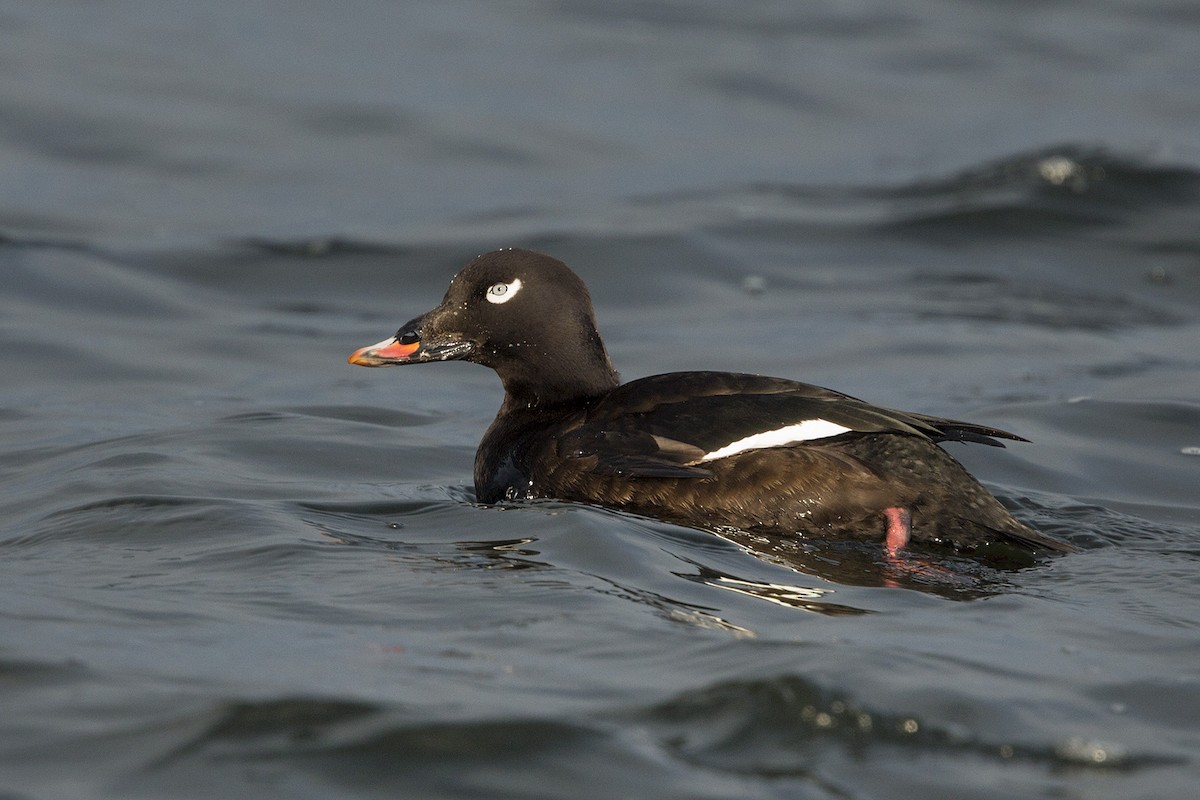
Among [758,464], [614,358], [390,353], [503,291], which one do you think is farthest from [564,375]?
[614,358]

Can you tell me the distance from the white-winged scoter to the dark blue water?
0.14 metres

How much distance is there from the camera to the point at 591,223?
12977 millimetres

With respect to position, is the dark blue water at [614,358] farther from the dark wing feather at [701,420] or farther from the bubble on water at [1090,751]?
the dark wing feather at [701,420]

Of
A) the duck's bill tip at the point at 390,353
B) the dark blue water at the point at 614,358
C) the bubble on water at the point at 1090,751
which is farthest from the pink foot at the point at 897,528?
the duck's bill tip at the point at 390,353

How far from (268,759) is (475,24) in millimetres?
16293

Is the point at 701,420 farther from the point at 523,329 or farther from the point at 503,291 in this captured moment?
the point at 503,291

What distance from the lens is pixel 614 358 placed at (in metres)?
9.88

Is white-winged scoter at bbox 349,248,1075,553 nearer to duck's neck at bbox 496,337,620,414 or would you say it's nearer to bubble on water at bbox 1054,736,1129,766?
duck's neck at bbox 496,337,620,414

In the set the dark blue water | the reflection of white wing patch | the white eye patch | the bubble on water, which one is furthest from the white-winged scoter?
the bubble on water

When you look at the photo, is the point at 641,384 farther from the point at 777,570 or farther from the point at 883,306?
the point at 883,306

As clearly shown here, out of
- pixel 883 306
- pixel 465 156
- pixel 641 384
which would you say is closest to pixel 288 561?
pixel 641 384

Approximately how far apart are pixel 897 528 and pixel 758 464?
0.51 m

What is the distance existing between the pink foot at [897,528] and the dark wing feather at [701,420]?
28 cm

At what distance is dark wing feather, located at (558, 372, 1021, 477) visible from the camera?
5484 mm
